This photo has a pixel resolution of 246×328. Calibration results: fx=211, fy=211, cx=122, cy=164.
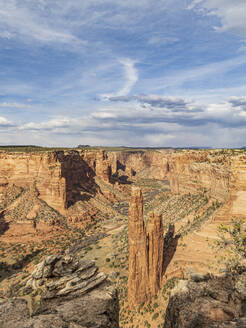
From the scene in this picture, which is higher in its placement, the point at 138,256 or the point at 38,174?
the point at 38,174

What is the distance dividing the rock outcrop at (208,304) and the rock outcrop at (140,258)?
1474cm

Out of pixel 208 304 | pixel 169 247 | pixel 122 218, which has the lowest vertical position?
pixel 122 218

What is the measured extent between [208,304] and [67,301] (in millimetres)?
10288

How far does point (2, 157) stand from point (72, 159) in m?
33.9

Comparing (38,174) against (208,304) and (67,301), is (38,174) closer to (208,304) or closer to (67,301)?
(67,301)

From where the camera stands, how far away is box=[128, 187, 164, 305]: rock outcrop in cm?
3459

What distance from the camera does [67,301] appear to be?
49.0 ft

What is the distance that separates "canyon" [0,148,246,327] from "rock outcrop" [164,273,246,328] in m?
13.1

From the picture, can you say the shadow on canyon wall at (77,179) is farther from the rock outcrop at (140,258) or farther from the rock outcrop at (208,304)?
the rock outcrop at (208,304)

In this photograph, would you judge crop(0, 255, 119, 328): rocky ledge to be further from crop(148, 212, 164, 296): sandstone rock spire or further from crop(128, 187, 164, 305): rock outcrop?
crop(148, 212, 164, 296): sandstone rock spire

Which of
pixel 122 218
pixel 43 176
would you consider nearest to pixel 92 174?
pixel 122 218

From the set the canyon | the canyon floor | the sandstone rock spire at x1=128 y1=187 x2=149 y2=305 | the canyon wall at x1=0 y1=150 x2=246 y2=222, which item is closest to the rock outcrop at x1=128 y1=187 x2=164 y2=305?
the sandstone rock spire at x1=128 y1=187 x2=149 y2=305

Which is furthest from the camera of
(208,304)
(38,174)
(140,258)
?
(38,174)

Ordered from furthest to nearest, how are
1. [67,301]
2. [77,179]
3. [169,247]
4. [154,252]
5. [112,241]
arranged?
[77,179]
[112,241]
[169,247]
[154,252]
[67,301]
